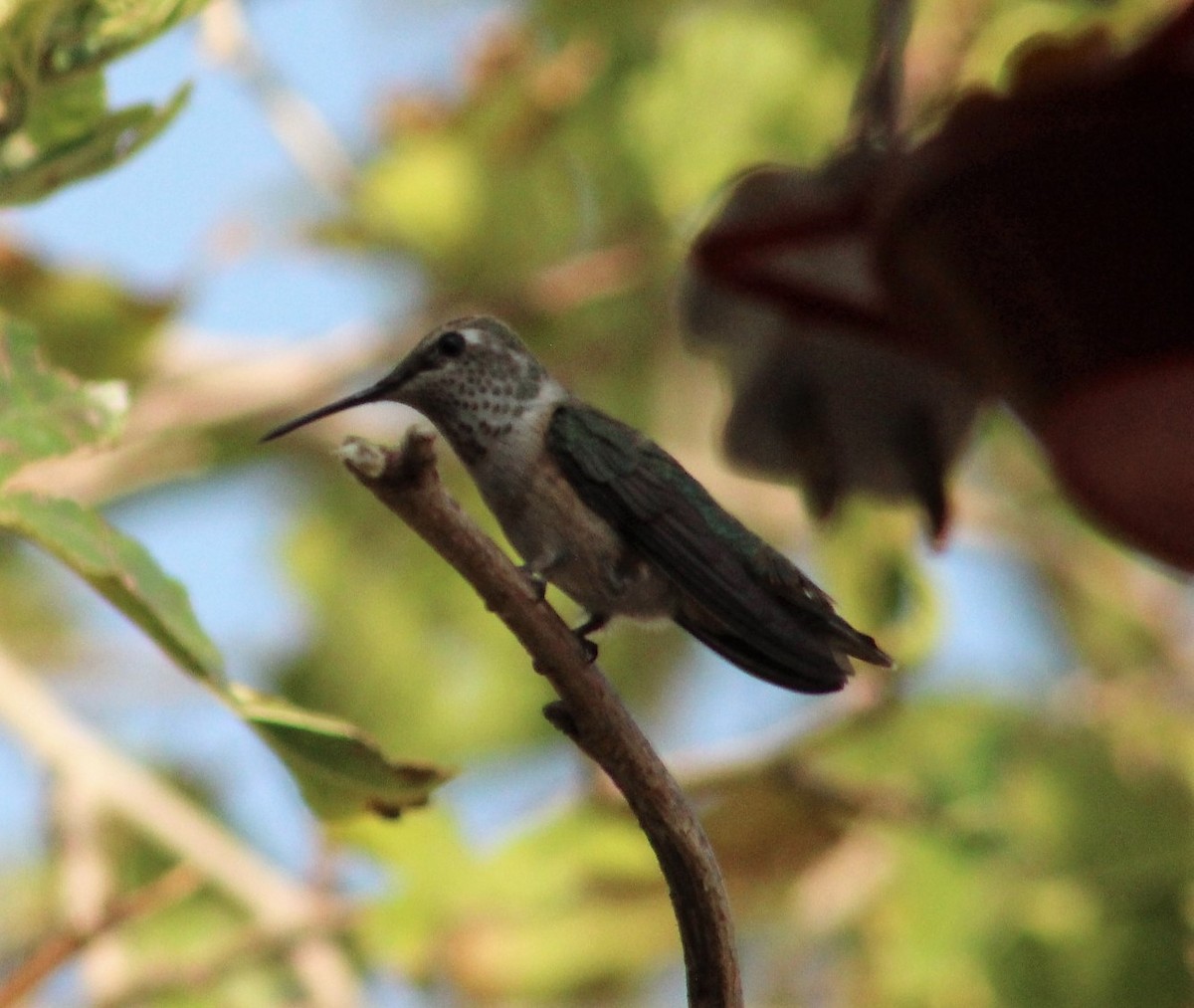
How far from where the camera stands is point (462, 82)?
4.33 meters

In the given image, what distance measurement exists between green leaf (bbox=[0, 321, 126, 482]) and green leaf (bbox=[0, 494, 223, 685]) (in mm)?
90

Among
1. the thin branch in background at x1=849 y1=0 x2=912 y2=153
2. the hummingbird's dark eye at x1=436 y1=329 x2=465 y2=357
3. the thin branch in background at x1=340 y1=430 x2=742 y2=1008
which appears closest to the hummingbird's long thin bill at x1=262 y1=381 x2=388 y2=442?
the hummingbird's dark eye at x1=436 y1=329 x2=465 y2=357

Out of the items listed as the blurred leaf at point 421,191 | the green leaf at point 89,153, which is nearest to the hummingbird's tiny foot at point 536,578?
the green leaf at point 89,153

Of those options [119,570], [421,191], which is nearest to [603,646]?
[421,191]

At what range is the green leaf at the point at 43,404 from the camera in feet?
5.13

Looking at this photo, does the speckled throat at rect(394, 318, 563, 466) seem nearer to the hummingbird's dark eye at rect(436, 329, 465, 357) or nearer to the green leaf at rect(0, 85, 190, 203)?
the hummingbird's dark eye at rect(436, 329, 465, 357)

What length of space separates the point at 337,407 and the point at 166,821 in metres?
1.43

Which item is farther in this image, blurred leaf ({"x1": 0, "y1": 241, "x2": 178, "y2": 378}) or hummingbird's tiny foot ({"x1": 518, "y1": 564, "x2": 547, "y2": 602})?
blurred leaf ({"x1": 0, "y1": 241, "x2": 178, "y2": 378})

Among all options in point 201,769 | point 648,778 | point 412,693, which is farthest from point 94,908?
point 412,693

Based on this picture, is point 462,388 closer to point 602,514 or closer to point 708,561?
point 602,514

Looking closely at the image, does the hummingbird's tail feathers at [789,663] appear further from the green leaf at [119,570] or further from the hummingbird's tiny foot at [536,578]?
the green leaf at [119,570]

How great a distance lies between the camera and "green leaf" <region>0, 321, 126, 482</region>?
156 centimetres

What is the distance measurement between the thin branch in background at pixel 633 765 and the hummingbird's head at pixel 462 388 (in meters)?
0.53

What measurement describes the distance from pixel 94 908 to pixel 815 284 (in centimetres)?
134
